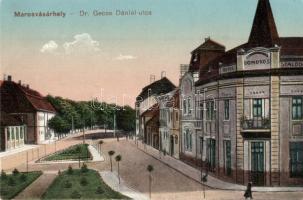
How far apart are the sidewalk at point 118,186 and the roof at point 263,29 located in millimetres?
3367

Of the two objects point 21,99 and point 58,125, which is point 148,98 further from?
point 21,99

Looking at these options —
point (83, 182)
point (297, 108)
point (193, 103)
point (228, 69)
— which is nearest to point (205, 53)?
point (228, 69)

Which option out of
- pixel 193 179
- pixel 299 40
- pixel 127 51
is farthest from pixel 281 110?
pixel 127 51

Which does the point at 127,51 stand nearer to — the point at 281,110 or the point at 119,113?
the point at 119,113

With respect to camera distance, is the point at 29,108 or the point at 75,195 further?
the point at 29,108

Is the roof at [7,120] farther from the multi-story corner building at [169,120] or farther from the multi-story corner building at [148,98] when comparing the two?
the multi-story corner building at [169,120]

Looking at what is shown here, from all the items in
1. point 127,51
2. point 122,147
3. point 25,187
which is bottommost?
point 25,187

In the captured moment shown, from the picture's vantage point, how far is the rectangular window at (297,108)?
344 inches

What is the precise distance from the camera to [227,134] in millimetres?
9102

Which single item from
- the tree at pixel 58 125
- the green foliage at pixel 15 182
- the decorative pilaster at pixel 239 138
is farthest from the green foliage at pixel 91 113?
the decorative pilaster at pixel 239 138

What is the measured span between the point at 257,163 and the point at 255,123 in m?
0.72

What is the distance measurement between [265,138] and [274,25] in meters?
2.03

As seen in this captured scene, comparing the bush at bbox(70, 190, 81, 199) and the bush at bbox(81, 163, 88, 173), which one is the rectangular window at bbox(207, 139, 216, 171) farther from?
the bush at bbox(70, 190, 81, 199)

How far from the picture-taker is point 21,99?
918 centimetres
